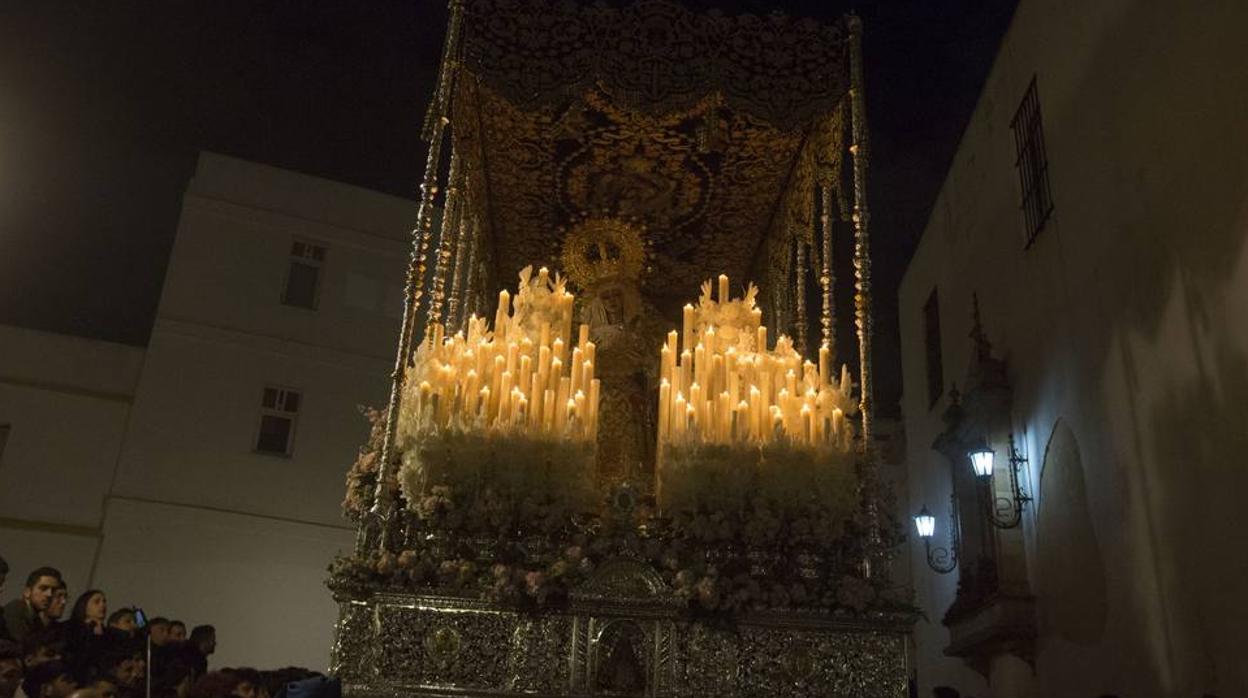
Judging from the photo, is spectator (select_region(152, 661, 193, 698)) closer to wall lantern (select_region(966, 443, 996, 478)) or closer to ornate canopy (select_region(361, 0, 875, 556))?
ornate canopy (select_region(361, 0, 875, 556))

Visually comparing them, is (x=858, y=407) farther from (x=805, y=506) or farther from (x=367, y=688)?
(x=367, y=688)

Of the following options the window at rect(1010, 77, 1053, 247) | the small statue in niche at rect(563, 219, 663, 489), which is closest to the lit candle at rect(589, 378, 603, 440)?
the small statue in niche at rect(563, 219, 663, 489)

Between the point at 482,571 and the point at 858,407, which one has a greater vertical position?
the point at 858,407

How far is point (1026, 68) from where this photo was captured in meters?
9.55

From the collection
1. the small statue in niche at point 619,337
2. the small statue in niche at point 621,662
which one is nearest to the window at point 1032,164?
the small statue in niche at point 619,337

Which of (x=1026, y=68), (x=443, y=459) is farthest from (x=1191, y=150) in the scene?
(x=443, y=459)

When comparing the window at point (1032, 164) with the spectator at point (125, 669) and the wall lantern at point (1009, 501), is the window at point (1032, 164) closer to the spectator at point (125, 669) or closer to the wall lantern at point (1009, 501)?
the wall lantern at point (1009, 501)

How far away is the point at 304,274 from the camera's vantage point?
14.2m

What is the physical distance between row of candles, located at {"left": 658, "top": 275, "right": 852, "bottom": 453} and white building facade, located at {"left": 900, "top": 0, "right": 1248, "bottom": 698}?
2081 mm

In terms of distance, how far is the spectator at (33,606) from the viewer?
234 inches

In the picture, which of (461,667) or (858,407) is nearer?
(461,667)

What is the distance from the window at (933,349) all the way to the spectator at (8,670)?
1091cm

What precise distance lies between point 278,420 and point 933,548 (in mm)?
8873

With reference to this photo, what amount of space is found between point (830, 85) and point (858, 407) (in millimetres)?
2511
